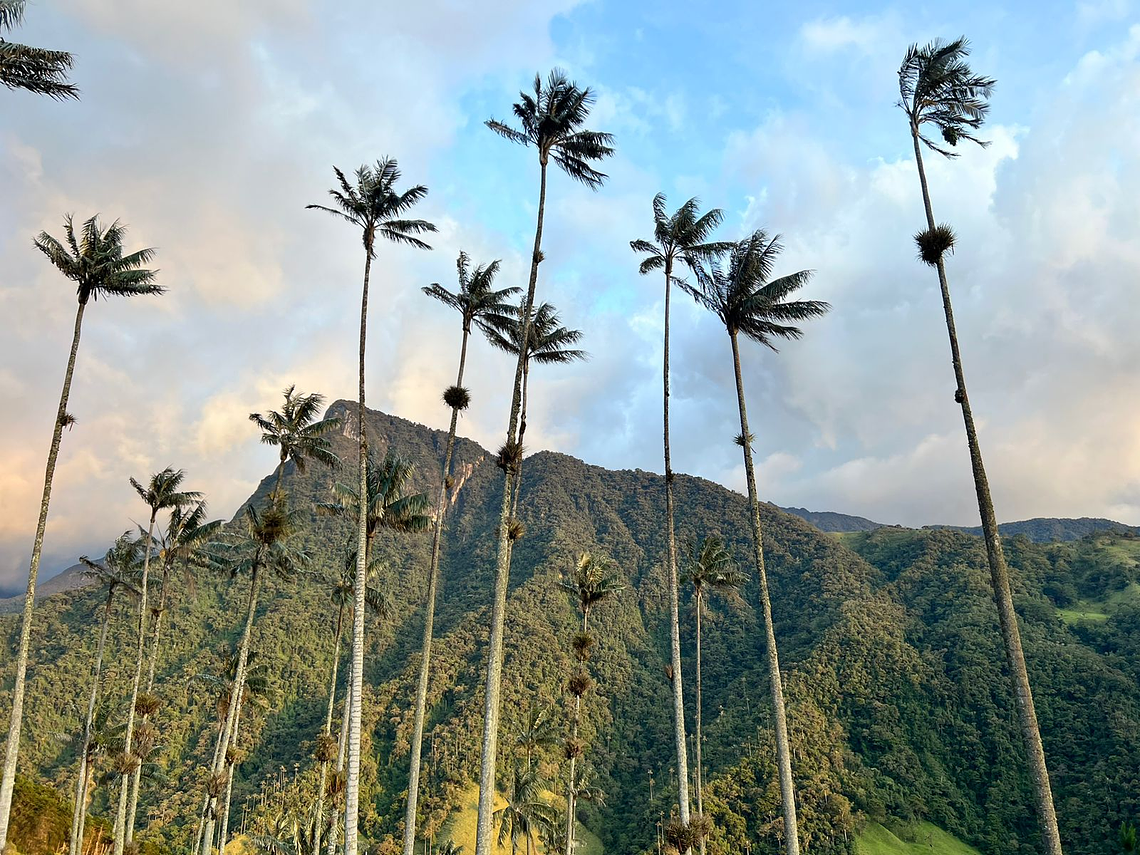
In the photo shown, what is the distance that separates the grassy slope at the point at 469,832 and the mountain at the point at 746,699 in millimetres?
1118

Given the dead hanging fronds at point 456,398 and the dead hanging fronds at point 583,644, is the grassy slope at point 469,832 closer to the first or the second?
the dead hanging fronds at point 583,644

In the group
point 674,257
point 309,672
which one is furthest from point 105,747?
point 309,672

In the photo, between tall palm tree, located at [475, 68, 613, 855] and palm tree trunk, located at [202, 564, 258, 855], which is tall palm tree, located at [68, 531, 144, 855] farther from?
tall palm tree, located at [475, 68, 613, 855]

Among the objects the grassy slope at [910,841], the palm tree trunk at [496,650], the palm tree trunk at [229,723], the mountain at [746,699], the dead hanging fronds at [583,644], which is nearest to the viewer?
Result: the palm tree trunk at [496,650]

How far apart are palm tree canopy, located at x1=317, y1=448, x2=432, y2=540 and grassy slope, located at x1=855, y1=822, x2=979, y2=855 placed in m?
85.3

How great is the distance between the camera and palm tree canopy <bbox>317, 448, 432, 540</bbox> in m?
24.4

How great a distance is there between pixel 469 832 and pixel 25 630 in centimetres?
8931

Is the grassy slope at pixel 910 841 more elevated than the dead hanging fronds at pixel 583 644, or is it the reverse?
the dead hanging fronds at pixel 583 644

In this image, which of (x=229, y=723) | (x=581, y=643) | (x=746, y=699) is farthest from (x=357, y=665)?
(x=746, y=699)

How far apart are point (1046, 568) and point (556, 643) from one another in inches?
4229

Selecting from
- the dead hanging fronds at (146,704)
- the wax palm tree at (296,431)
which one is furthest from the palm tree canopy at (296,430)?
the dead hanging fronds at (146,704)

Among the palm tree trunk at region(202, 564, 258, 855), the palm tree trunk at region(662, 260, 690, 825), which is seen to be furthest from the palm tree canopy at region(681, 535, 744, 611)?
the palm tree trunk at region(202, 564, 258, 855)

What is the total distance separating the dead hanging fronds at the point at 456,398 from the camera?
76.5 feet

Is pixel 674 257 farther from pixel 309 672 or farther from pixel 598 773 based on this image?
pixel 309 672
